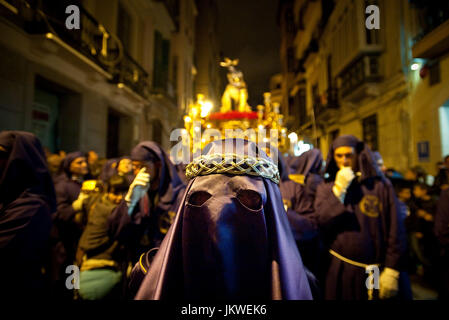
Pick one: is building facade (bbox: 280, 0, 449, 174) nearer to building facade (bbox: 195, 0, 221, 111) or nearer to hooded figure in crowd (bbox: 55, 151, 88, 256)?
hooded figure in crowd (bbox: 55, 151, 88, 256)

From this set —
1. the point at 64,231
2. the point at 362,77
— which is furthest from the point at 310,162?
the point at 362,77

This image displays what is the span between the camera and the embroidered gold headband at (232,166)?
127 cm

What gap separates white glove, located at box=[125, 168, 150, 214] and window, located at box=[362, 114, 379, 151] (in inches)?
406

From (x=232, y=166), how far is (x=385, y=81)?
10439mm

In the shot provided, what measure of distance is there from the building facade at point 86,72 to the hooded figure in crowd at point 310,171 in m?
5.05

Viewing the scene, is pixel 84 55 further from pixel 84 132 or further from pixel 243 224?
pixel 243 224

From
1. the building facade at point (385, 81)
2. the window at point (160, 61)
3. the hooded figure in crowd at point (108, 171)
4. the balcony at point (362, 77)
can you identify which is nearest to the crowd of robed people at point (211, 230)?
the building facade at point (385, 81)

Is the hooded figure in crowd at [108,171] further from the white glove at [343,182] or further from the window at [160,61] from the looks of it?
the window at [160,61]

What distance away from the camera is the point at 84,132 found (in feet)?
22.9

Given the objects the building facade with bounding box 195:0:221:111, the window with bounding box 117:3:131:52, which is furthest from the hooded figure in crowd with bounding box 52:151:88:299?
the building facade with bounding box 195:0:221:111

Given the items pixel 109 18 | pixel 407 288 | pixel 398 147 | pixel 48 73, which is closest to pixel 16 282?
pixel 407 288

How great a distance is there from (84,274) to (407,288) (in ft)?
11.2

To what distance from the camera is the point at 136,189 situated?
2.46m

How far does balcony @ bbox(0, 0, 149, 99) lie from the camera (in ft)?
15.7
